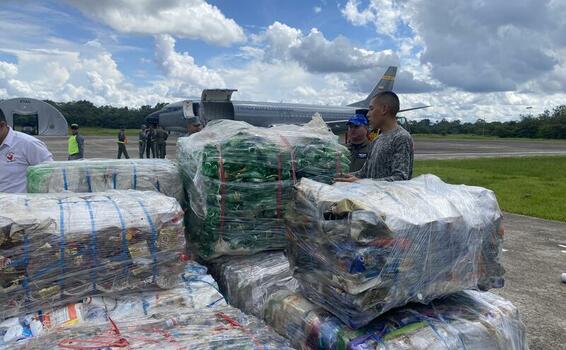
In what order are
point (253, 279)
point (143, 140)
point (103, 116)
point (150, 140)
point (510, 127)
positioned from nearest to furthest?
point (253, 279)
point (150, 140)
point (143, 140)
point (103, 116)
point (510, 127)

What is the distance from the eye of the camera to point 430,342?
207cm

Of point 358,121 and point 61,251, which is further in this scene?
point 358,121

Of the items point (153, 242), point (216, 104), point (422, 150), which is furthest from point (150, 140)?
point (422, 150)

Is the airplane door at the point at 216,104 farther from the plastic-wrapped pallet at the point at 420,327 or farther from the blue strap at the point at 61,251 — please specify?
the plastic-wrapped pallet at the point at 420,327

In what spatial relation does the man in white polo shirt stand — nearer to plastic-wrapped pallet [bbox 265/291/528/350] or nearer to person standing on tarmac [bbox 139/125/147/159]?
plastic-wrapped pallet [bbox 265/291/528/350]

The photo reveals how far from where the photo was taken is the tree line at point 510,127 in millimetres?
68625

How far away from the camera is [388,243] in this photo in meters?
2.01

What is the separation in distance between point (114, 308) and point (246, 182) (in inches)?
44.9

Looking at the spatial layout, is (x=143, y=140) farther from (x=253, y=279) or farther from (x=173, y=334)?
(x=173, y=334)

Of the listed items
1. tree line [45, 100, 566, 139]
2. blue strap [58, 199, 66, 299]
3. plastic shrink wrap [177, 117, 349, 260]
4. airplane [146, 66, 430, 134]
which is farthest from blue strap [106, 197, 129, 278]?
tree line [45, 100, 566, 139]

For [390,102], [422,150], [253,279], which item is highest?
[390,102]

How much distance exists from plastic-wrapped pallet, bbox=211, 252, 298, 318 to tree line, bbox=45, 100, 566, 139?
56.1 m

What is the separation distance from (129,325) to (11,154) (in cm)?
237

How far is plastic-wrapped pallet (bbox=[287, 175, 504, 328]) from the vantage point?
2.02 m
